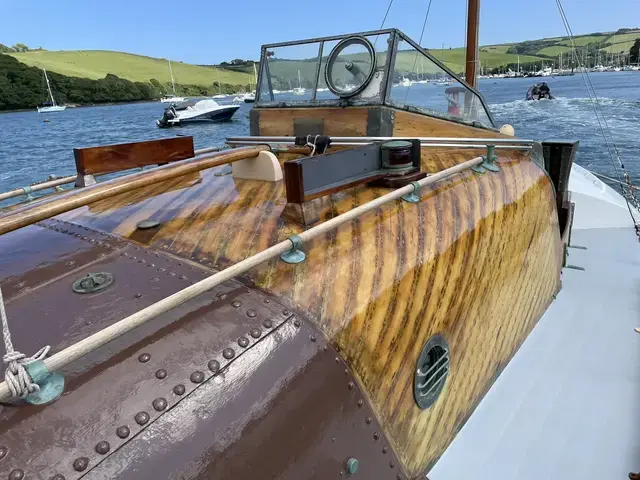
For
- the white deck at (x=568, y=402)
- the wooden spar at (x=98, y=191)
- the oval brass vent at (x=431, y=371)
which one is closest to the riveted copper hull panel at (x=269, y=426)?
the oval brass vent at (x=431, y=371)

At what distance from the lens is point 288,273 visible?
7.11ft

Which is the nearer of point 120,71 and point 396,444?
point 396,444

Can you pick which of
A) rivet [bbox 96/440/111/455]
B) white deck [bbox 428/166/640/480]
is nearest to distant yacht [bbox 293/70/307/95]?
white deck [bbox 428/166/640/480]

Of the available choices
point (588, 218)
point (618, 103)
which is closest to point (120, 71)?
point (618, 103)

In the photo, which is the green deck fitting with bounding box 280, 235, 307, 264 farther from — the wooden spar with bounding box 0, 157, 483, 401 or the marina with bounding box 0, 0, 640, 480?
the wooden spar with bounding box 0, 157, 483, 401

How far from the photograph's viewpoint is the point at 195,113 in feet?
150

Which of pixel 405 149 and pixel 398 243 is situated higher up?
pixel 405 149

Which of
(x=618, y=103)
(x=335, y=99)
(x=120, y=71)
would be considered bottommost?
(x=618, y=103)

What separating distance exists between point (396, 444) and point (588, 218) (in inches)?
315

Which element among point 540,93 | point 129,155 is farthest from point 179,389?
point 540,93

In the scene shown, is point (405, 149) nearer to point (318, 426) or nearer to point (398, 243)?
point (398, 243)

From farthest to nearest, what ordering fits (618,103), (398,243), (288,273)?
(618,103), (398,243), (288,273)

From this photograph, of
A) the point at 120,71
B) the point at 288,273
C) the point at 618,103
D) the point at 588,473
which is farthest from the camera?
the point at 120,71

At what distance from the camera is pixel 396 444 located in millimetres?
2438
